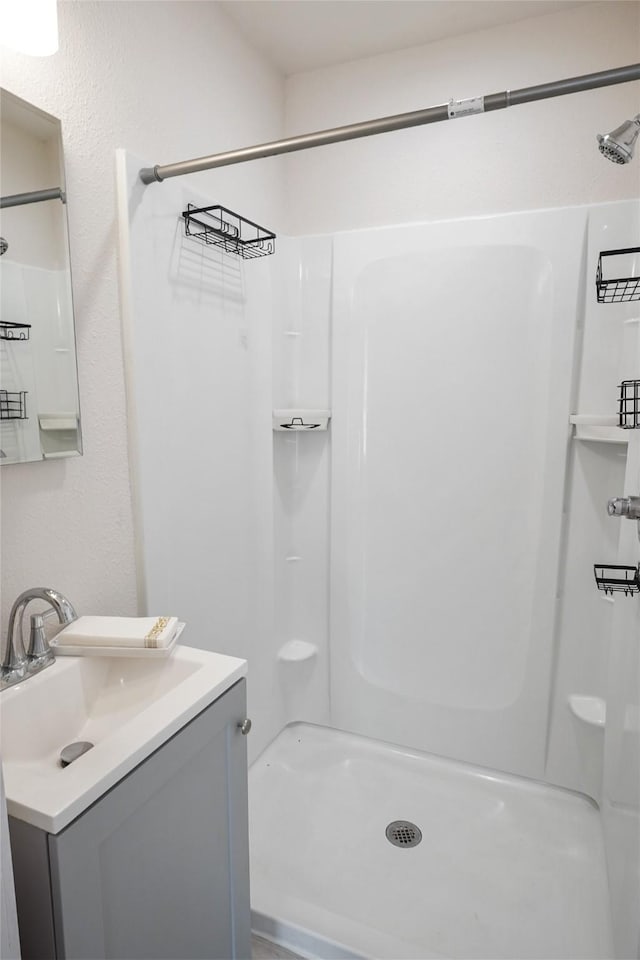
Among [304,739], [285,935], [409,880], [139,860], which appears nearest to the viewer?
[139,860]

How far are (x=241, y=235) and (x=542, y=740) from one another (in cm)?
212

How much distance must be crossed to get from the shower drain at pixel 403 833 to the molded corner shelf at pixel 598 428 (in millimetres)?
1423

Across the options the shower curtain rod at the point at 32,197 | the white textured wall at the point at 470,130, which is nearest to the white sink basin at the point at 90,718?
the shower curtain rod at the point at 32,197

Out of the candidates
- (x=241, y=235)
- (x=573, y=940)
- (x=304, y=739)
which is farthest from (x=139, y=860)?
(x=241, y=235)

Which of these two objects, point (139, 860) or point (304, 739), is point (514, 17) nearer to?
point (139, 860)

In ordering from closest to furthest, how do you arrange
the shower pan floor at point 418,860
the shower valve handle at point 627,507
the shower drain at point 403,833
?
the shower valve handle at point 627,507, the shower pan floor at point 418,860, the shower drain at point 403,833

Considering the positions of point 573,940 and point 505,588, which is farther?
point 505,588

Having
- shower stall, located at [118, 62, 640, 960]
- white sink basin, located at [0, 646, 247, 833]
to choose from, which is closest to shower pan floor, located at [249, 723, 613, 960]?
shower stall, located at [118, 62, 640, 960]

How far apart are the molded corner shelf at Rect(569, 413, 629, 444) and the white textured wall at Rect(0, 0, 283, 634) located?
1419mm

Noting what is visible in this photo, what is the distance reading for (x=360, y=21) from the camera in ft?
6.26

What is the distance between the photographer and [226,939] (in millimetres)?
1233

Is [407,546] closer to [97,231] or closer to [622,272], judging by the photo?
[622,272]

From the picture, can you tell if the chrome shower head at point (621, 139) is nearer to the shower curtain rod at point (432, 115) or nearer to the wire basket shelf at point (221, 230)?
the shower curtain rod at point (432, 115)

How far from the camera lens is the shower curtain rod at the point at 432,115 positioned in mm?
1062
